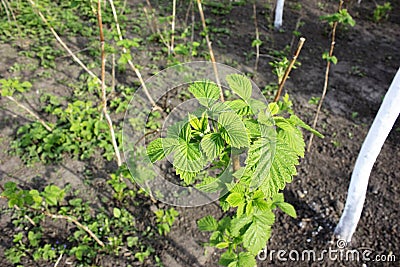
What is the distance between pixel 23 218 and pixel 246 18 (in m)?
3.44

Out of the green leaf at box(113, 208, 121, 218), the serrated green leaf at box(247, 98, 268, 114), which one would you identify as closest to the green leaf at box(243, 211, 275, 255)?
the serrated green leaf at box(247, 98, 268, 114)

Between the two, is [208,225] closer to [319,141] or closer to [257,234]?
[257,234]

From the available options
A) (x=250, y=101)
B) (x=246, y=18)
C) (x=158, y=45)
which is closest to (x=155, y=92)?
(x=158, y=45)

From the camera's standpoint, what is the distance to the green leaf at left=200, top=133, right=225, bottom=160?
37.0 inches

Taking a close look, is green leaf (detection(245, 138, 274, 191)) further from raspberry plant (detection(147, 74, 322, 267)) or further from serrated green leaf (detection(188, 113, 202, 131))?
serrated green leaf (detection(188, 113, 202, 131))

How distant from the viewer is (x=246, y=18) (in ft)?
14.6

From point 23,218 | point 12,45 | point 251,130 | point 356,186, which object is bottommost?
point 23,218

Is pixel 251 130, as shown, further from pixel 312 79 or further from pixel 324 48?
pixel 324 48

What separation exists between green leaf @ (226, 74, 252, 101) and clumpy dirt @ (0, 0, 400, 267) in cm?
A: 136

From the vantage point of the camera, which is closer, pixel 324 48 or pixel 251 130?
pixel 251 130

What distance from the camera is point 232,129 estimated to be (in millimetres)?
947

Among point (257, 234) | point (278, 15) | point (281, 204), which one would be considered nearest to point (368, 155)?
point (281, 204)

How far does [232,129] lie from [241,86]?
20cm

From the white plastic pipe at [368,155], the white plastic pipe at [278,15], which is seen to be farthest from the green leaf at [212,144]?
the white plastic pipe at [278,15]
